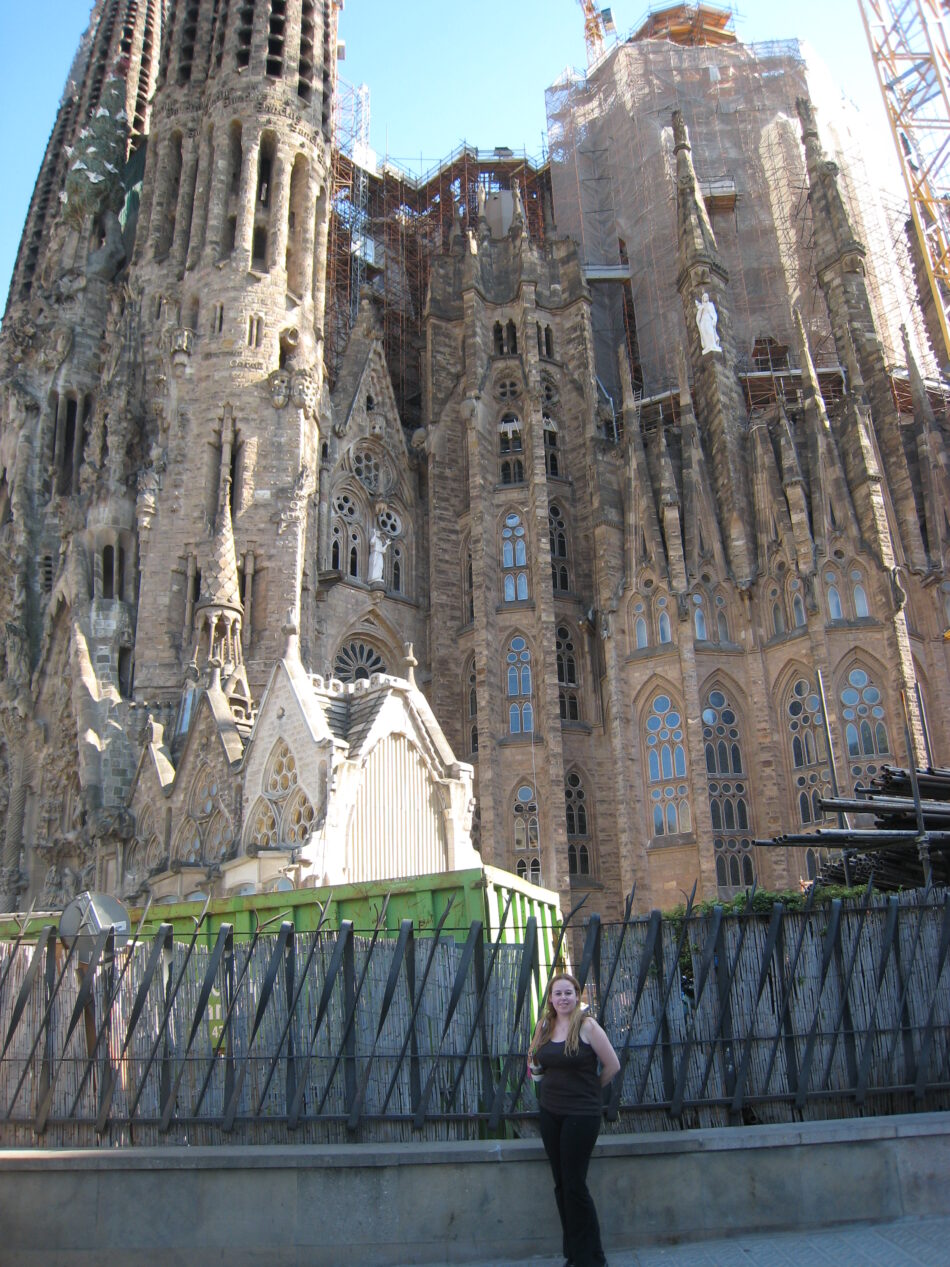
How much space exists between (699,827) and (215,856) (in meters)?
11.6

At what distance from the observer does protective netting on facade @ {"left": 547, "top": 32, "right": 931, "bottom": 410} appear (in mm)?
38281

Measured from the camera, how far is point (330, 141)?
3659 centimetres

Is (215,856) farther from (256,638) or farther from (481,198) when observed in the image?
(481,198)

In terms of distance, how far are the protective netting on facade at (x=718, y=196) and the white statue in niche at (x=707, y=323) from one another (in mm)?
1888

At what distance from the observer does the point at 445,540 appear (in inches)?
1331

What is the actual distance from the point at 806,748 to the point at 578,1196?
74.5 feet

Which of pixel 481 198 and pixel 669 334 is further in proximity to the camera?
pixel 481 198

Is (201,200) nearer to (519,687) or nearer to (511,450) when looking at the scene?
(511,450)

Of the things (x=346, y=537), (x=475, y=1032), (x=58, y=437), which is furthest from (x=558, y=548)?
(x=475, y=1032)

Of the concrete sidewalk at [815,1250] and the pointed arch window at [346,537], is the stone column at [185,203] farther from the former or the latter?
the concrete sidewalk at [815,1250]

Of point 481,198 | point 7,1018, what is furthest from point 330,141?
point 7,1018

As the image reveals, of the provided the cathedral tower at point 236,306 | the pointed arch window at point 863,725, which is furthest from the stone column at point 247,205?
the pointed arch window at point 863,725

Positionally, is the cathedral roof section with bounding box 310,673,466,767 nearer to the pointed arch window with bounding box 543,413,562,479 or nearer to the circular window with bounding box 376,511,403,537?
the circular window with bounding box 376,511,403,537

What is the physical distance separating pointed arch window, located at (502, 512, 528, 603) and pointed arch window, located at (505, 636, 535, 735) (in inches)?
53.2
